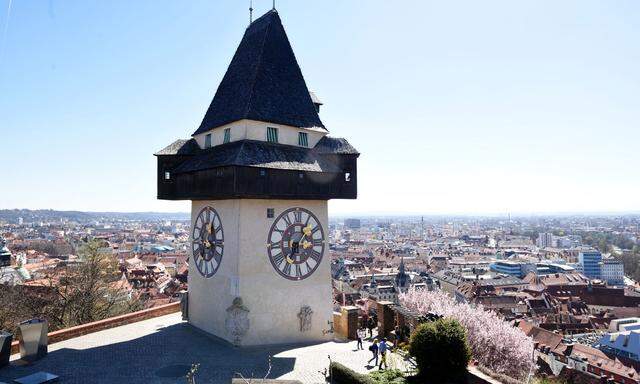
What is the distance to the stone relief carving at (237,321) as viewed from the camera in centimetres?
1612

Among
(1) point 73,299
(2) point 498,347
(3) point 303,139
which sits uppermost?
(3) point 303,139

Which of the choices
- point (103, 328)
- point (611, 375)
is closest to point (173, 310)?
point (103, 328)

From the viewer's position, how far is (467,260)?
156 metres

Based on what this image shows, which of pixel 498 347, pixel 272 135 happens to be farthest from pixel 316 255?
pixel 498 347

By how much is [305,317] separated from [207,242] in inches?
201

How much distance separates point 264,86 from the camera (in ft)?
60.7

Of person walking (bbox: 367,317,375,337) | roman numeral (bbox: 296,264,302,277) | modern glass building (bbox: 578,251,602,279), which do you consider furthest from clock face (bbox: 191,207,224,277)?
modern glass building (bbox: 578,251,602,279)

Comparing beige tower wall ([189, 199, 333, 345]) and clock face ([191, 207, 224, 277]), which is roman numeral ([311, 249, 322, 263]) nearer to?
beige tower wall ([189, 199, 333, 345])

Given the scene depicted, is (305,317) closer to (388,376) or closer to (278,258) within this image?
(278,258)

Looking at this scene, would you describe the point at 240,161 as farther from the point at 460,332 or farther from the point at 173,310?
the point at 173,310

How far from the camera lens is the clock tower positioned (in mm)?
16688

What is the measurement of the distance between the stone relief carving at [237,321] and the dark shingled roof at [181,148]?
7333mm

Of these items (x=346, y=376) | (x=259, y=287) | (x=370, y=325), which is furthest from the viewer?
(x=370, y=325)

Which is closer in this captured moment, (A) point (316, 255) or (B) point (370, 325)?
(A) point (316, 255)
